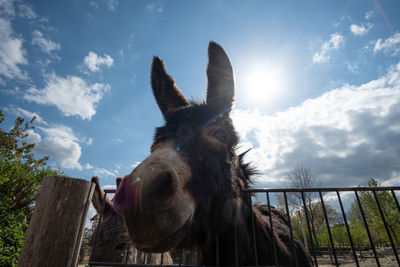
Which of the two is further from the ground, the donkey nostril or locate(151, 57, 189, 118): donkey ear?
locate(151, 57, 189, 118): donkey ear

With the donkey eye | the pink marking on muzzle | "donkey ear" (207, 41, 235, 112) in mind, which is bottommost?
the pink marking on muzzle

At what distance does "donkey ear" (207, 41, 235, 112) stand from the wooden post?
78.1 inches

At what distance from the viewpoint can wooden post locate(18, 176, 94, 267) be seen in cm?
178

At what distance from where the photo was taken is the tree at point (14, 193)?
6332 mm

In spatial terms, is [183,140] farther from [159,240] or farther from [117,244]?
[117,244]

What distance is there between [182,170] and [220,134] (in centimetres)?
93

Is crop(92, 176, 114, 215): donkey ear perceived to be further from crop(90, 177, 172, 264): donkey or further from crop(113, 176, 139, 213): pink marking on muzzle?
crop(113, 176, 139, 213): pink marking on muzzle

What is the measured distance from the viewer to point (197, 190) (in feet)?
5.92

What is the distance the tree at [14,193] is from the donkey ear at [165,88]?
7665 millimetres

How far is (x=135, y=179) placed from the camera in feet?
4.00

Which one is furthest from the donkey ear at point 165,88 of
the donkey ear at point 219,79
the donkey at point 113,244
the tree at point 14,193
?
the tree at point 14,193

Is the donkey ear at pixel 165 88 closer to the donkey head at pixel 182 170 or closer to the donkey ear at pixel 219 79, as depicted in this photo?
the donkey head at pixel 182 170

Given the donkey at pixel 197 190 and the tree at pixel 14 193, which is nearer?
the donkey at pixel 197 190

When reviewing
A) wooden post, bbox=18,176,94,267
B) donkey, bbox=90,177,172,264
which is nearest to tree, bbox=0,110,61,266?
donkey, bbox=90,177,172,264
